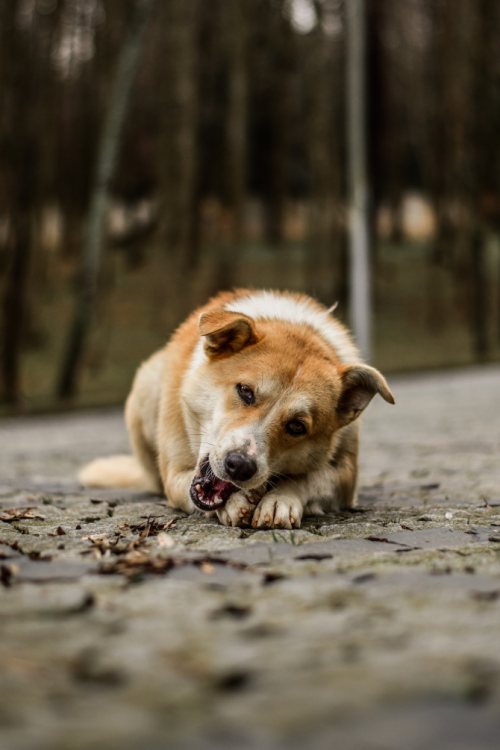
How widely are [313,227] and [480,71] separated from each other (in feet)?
21.2

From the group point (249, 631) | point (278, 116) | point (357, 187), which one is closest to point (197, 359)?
point (249, 631)

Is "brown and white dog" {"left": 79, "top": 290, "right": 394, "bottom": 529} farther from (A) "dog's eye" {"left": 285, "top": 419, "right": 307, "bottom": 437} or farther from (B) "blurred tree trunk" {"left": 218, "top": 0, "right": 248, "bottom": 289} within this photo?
(B) "blurred tree trunk" {"left": 218, "top": 0, "right": 248, "bottom": 289}

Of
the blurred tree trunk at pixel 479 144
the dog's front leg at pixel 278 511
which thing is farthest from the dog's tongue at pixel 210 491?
the blurred tree trunk at pixel 479 144

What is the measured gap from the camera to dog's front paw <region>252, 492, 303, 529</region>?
3759 millimetres

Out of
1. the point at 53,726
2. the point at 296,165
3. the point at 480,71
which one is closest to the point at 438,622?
the point at 53,726

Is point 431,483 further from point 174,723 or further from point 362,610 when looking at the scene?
point 174,723

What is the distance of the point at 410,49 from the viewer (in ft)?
106

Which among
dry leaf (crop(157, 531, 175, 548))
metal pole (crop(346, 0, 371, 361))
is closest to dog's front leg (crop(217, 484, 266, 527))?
dry leaf (crop(157, 531, 175, 548))

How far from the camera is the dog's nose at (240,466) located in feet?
12.1

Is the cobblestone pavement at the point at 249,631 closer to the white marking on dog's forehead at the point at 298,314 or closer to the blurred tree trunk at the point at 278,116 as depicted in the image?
the white marking on dog's forehead at the point at 298,314

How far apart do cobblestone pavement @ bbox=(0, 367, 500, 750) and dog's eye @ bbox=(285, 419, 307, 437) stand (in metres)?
0.46

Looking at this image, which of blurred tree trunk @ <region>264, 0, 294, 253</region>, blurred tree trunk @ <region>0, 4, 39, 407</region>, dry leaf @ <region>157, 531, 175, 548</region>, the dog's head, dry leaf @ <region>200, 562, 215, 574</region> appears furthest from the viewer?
blurred tree trunk @ <region>264, 0, 294, 253</region>

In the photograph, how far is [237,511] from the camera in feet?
12.7

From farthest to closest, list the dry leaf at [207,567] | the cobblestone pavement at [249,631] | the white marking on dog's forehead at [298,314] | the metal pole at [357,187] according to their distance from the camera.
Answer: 1. the metal pole at [357,187]
2. the white marking on dog's forehead at [298,314]
3. the dry leaf at [207,567]
4. the cobblestone pavement at [249,631]
